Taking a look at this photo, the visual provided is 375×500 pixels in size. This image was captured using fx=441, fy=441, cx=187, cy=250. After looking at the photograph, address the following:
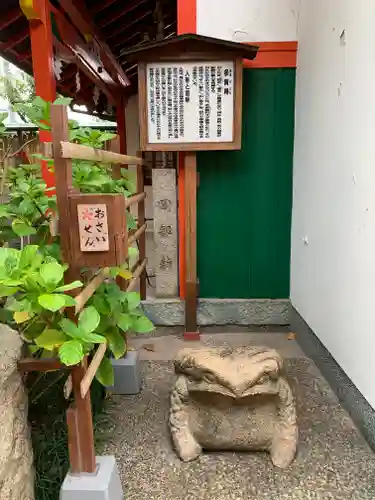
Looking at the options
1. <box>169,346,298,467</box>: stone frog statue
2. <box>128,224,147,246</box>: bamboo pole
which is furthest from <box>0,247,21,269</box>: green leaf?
<box>128,224,147,246</box>: bamboo pole

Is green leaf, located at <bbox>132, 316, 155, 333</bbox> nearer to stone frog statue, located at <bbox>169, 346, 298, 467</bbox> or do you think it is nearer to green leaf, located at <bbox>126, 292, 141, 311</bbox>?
green leaf, located at <bbox>126, 292, 141, 311</bbox>

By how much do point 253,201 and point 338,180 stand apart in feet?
4.18

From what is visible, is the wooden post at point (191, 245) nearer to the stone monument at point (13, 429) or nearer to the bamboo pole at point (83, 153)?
the bamboo pole at point (83, 153)

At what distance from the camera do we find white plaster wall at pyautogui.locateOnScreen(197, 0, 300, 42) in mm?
3879

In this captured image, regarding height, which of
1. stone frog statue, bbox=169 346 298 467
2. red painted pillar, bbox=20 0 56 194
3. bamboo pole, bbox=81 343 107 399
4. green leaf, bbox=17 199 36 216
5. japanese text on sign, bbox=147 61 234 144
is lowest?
stone frog statue, bbox=169 346 298 467

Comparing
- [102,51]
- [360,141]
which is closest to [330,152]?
[360,141]

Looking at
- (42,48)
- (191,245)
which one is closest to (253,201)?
(191,245)

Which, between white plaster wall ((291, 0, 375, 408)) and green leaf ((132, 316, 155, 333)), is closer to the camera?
green leaf ((132, 316, 155, 333))

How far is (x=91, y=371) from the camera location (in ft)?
6.31

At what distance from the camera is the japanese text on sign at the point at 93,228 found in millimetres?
1661

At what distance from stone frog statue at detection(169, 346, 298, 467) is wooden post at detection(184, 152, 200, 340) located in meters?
1.67

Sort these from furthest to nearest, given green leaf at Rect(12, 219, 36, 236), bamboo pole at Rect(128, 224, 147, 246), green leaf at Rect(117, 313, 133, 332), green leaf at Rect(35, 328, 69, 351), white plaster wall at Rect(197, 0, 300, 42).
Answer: white plaster wall at Rect(197, 0, 300, 42) < bamboo pole at Rect(128, 224, 147, 246) < green leaf at Rect(117, 313, 133, 332) < green leaf at Rect(12, 219, 36, 236) < green leaf at Rect(35, 328, 69, 351)

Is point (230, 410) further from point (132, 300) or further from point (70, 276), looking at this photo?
point (70, 276)

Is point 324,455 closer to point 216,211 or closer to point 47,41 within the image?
point 216,211
